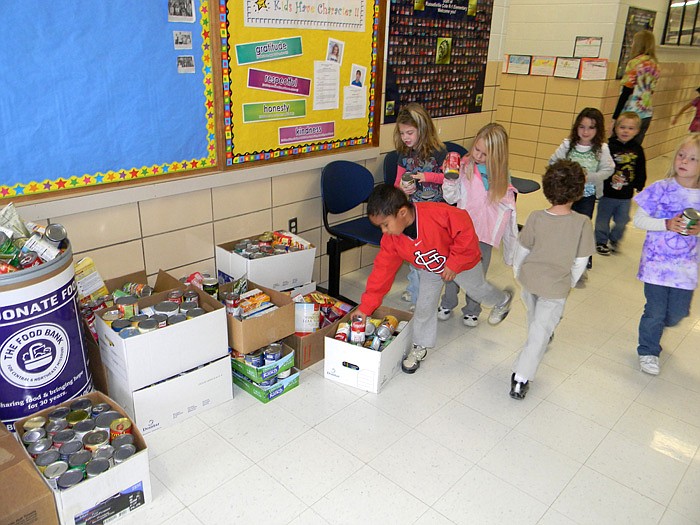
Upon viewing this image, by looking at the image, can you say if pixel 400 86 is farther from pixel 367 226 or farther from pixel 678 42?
pixel 678 42

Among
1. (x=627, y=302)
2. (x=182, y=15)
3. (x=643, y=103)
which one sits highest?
(x=182, y=15)

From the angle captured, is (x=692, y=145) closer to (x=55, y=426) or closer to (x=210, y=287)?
(x=210, y=287)

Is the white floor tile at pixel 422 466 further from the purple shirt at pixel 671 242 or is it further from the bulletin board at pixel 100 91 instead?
the bulletin board at pixel 100 91

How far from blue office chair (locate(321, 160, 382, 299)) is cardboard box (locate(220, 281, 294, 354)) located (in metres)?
0.82

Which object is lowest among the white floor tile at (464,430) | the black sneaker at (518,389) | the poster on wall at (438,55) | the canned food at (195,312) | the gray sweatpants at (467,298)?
the white floor tile at (464,430)

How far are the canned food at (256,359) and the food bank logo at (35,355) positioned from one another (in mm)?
768

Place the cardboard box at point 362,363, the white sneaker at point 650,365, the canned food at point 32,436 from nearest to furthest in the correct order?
the canned food at point 32,436 → the cardboard box at point 362,363 → the white sneaker at point 650,365

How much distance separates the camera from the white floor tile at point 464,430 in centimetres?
232

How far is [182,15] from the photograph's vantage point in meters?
2.55

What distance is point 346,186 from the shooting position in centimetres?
348

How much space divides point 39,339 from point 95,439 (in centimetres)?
43

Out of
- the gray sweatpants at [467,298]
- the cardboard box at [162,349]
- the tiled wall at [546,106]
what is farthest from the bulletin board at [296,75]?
the tiled wall at [546,106]

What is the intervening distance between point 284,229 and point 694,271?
223 centimetres

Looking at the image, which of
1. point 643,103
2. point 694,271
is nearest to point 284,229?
point 694,271
